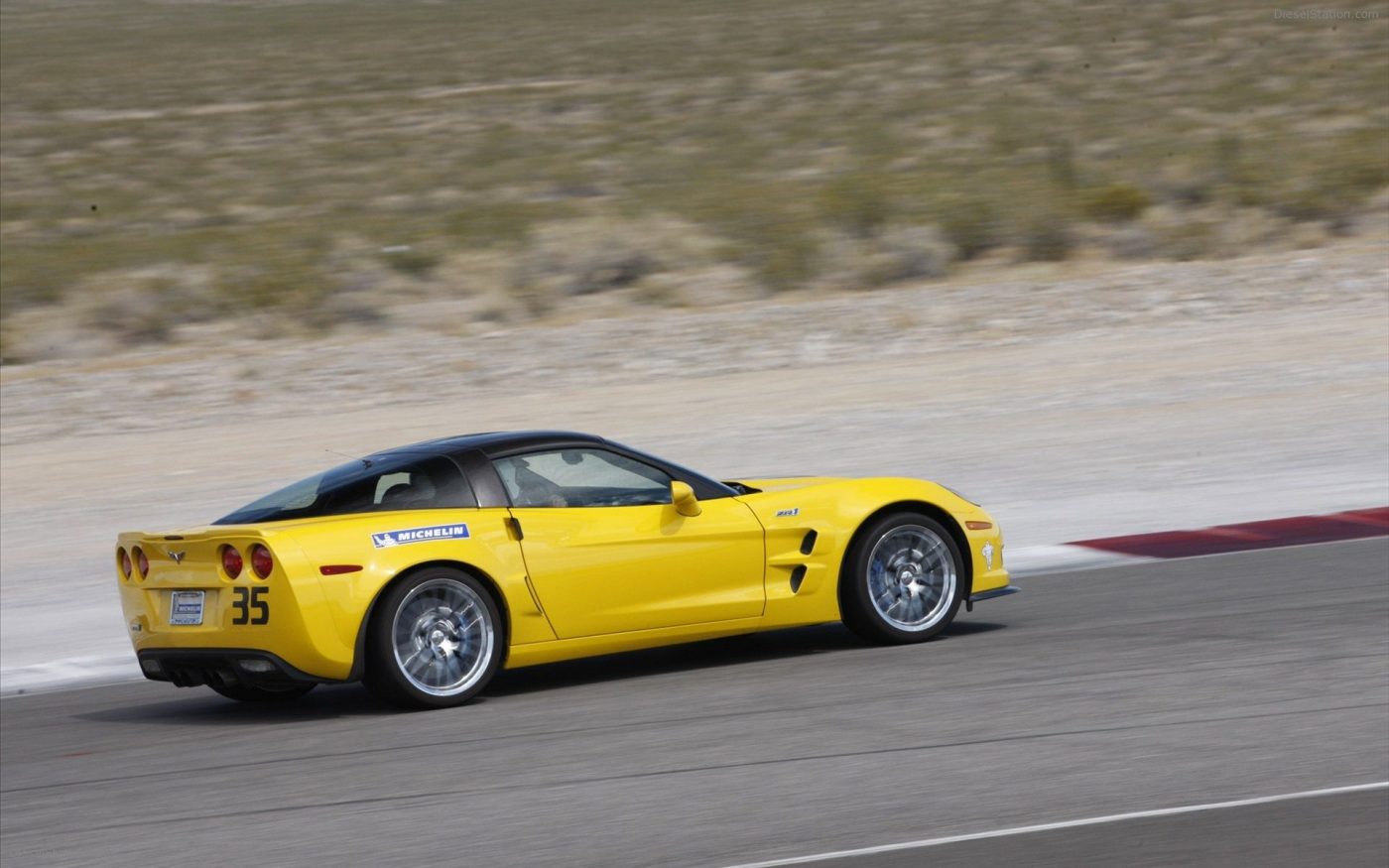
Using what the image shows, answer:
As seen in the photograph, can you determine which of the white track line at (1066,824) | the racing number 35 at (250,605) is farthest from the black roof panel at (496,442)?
the white track line at (1066,824)

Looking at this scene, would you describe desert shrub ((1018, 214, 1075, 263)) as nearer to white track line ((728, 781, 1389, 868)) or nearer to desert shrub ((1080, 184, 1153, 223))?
desert shrub ((1080, 184, 1153, 223))

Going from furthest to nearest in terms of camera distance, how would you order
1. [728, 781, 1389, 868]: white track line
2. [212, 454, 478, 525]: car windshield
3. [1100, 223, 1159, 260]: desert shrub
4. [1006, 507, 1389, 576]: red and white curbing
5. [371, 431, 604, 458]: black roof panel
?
1. [1100, 223, 1159, 260]: desert shrub
2. [1006, 507, 1389, 576]: red and white curbing
3. [371, 431, 604, 458]: black roof panel
4. [212, 454, 478, 525]: car windshield
5. [728, 781, 1389, 868]: white track line

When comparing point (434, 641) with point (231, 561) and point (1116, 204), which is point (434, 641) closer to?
point (231, 561)

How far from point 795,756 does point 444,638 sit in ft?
6.21

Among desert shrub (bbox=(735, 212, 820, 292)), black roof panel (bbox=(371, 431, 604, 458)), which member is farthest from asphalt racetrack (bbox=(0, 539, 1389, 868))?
desert shrub (bbox=(735, 212, 820, 292))

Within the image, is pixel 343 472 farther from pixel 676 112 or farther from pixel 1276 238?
pixel 676 112

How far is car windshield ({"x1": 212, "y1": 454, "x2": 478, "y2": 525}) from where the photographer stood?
832 cm

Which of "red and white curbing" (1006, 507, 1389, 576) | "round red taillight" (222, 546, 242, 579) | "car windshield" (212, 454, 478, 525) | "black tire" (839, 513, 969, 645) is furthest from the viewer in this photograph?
"red and white curbing" (1006, 507, 1389, 576)

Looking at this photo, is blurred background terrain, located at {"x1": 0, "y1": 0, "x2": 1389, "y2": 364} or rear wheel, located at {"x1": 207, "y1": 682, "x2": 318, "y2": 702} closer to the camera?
rear wheel, located at {"x1": 207, "y1": 682, "x2": 318, "y2": 702}

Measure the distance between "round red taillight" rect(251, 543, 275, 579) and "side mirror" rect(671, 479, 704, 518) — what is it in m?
1.85

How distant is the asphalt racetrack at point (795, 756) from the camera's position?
6.06 meters

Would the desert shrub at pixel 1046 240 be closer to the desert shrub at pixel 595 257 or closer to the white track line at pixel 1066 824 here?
the desert shrub at pixel 595 257

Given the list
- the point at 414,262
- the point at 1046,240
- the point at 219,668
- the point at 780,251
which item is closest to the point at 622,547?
the point at 219,668

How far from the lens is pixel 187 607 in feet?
27.0
